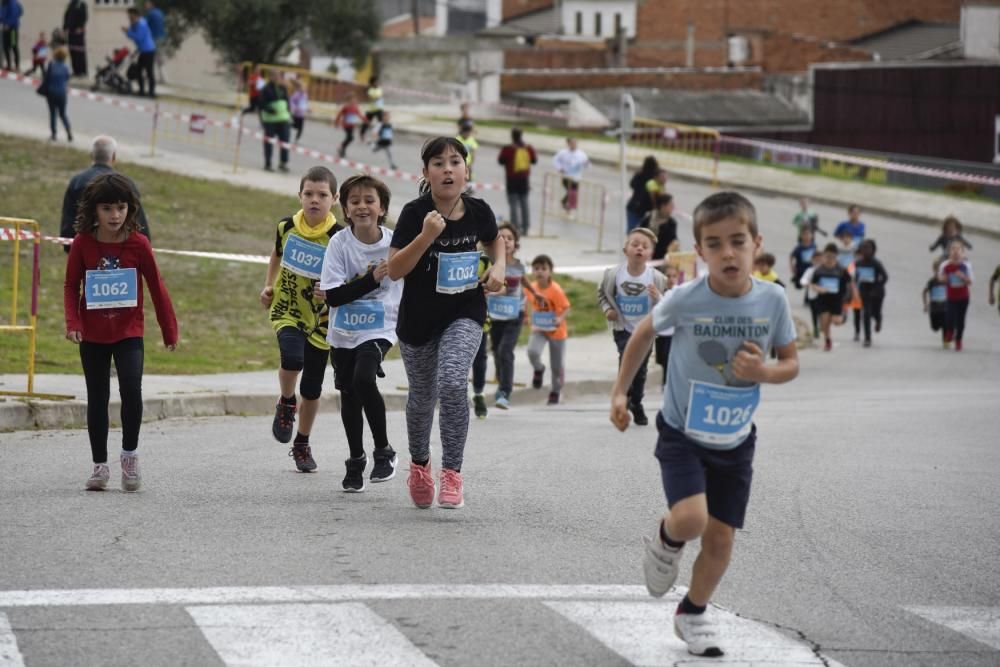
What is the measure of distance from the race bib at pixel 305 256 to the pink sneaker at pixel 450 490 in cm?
181

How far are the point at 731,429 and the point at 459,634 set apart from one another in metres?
1.26

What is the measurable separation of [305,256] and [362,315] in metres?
0.92

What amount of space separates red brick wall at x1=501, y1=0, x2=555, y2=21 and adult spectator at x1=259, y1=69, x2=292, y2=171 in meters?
48.8

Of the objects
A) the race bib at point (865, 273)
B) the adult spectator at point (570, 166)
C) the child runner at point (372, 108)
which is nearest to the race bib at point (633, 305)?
the race bib at point (865, 273)

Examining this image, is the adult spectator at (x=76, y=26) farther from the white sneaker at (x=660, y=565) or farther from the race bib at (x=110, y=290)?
the white sneaker at (x=660, y=565)

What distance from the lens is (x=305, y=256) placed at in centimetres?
1011

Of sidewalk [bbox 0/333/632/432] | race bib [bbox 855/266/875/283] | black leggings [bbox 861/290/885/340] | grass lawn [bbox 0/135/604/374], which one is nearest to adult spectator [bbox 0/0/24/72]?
grass lawn [bbox 0/135/604/374]

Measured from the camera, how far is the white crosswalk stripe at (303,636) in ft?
19.2

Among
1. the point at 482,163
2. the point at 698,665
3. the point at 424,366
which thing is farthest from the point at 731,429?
the point at 482,163

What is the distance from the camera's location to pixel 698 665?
232 inches

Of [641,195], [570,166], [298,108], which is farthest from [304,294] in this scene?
[298,108]

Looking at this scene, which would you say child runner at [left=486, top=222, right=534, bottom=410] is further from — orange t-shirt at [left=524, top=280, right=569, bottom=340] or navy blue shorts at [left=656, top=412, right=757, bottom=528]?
navy blue shorts at [left=656, top=412, right=757, bottom=528]

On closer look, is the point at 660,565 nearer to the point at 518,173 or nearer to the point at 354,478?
the point at 354,478

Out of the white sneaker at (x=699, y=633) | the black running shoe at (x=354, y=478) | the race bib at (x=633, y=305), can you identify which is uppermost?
the race bib at (x=633, y=305)
